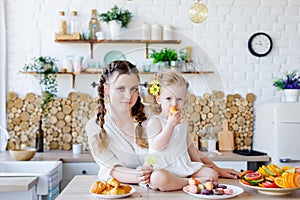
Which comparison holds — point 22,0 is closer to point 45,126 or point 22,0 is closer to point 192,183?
point 45,126

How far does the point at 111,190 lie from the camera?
1.78 m

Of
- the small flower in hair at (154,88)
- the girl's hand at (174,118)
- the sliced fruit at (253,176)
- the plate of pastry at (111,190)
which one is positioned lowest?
the plate of pastry at (111,190)

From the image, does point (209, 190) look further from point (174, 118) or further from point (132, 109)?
point (132, 109)

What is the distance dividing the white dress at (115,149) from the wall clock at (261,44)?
9.61 ft

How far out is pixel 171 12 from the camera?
4449mm

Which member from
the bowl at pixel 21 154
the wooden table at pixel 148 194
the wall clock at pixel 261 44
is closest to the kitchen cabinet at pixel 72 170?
the bowl at pixel 21 154

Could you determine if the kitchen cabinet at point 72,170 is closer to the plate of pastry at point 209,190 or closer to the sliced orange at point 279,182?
the plate of pastry at point 209,190

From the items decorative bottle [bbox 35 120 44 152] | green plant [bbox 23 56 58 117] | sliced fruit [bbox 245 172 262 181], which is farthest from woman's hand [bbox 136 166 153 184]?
green plant [bbox 23 56 58 117]

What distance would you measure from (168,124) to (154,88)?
152 mm

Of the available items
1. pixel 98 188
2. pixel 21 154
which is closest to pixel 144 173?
pixel 98 188

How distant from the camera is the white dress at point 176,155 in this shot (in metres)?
1.74

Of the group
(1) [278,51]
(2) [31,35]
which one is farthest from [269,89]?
(2) [31,35]

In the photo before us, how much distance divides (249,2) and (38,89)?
2310 mm

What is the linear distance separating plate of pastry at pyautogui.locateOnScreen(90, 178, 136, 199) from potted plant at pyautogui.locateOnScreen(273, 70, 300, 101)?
271 cm
